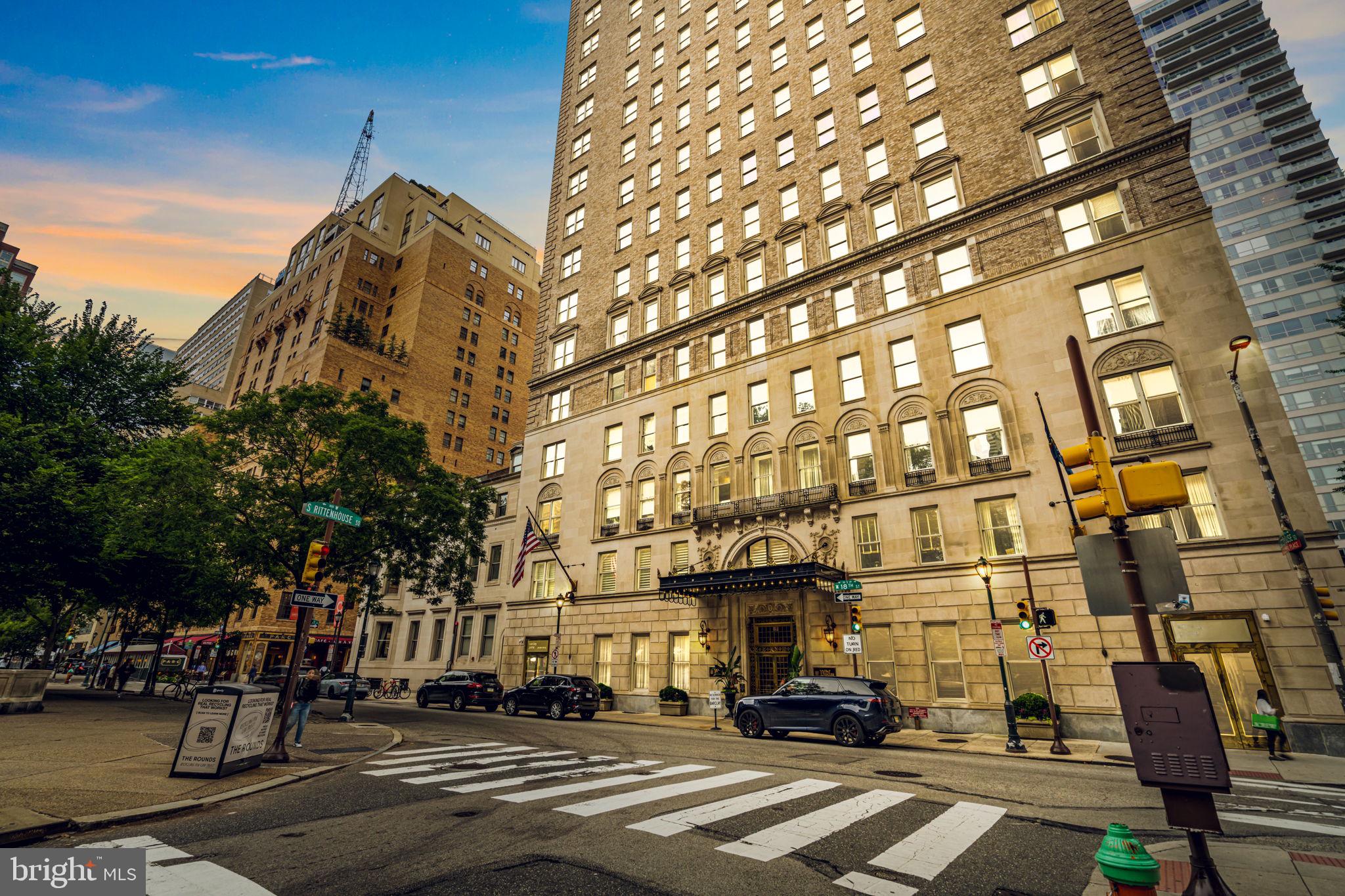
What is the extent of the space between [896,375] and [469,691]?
24820 millimetres

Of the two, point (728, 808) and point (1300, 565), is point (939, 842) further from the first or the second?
point (1300, 565)

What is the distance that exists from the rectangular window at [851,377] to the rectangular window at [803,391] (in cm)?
146

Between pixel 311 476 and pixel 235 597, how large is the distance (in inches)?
227

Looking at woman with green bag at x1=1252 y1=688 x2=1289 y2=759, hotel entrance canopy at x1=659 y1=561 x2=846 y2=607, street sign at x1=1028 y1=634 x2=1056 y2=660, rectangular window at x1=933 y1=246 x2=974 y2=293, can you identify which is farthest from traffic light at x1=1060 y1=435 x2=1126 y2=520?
rectangular window at x1=933 y1=246 x2=974 y2=293

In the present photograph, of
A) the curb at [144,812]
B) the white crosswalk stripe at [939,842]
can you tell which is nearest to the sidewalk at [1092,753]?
the white crosswalk stripe at [939,842]

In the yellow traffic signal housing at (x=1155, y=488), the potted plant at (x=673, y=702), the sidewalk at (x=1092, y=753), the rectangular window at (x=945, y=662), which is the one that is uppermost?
the yellow traffic signal housing at (x=1155, y=488)

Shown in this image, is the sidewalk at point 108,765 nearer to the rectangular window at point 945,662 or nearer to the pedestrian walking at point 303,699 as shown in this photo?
the pedestrian walking at point 303,699

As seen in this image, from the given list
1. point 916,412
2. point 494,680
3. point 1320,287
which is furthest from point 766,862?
point 1320,287

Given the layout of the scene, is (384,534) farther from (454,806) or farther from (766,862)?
(766,862)

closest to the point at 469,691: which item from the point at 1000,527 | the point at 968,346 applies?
the point at 1000,527

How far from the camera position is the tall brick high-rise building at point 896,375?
19.5 m

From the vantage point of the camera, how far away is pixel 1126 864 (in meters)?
3.66

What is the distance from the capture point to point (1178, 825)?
444cm

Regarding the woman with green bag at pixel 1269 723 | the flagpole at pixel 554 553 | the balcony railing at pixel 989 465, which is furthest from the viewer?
the flagpole at pixel 554 553
